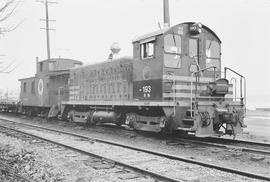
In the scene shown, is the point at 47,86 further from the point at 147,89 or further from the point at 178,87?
the point at 178,87

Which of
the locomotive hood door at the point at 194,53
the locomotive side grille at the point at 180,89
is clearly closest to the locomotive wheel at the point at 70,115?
the locomotive side grille at the point at 180,89

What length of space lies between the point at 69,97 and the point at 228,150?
36.2 feet

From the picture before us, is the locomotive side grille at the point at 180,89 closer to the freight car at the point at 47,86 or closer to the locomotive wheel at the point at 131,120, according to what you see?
the locomotive wheel at the point at 131,120

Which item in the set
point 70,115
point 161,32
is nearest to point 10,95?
point 70,115

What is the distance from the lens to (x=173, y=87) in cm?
1058

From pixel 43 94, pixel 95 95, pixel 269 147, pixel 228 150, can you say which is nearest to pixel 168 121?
pixel 228 150

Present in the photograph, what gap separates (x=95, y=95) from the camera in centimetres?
1560

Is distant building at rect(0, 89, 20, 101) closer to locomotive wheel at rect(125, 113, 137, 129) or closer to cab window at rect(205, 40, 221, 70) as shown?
locomotive wheel at rect(125, 113, 137, 129)

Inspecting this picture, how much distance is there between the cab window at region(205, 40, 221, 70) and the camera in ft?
39.2

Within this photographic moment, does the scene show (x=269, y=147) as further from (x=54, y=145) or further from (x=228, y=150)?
(x=54, y=145)

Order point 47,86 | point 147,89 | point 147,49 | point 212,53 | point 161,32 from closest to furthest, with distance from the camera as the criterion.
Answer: point 161,32 → point 147,89 → point 147,49 → point 212,53 → point 47,86

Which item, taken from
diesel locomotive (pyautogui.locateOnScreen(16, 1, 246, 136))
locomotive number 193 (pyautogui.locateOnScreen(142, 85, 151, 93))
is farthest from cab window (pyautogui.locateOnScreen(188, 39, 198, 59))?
locomotive number 193 (pyautogui.locateOnScreen(142, 85, 151, 93))

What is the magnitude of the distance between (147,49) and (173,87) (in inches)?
75.4

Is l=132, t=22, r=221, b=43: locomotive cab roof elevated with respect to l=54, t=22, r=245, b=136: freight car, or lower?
elevated
